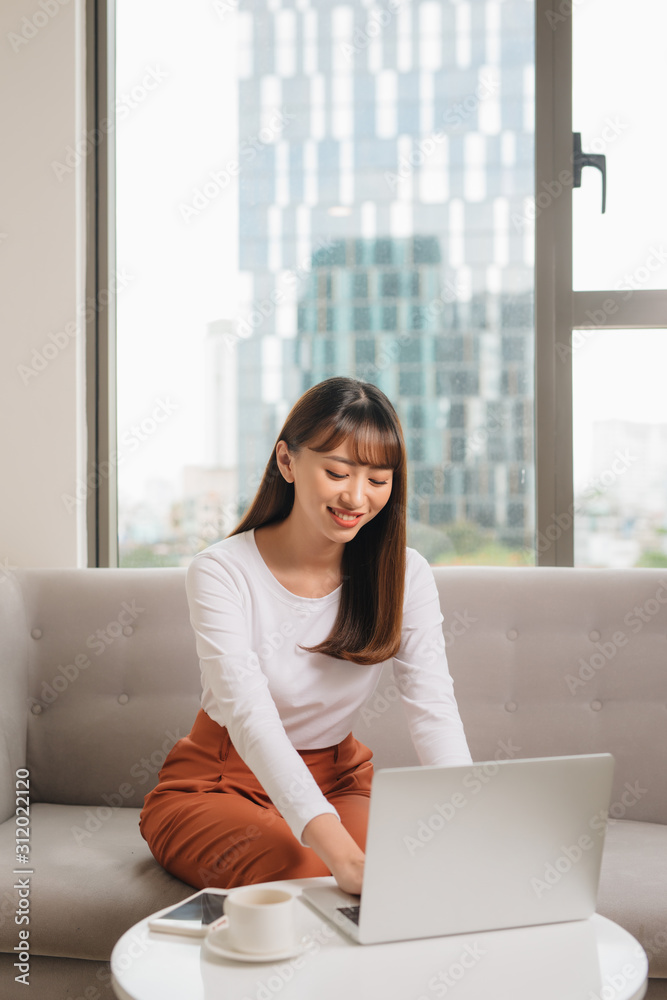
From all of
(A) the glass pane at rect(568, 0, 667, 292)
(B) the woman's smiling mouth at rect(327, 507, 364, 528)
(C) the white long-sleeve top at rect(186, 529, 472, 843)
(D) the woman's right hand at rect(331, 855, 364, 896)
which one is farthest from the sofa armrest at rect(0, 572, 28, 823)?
(A) the glass pane at rect(568, 0, 667, 292)

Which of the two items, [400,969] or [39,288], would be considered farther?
[39,288]

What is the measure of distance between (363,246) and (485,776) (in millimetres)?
1727

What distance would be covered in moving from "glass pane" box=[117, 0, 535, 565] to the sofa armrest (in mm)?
508

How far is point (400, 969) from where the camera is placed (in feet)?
2.87

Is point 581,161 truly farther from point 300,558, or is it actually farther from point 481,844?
point 481,844

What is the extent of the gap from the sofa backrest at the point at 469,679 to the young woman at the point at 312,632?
335 mm

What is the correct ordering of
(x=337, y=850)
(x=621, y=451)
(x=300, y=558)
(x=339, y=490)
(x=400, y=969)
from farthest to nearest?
(x=621, y=451)
(x=300, y=558)
(x=339, y=490)
(x=337, y=850)
(x=400, y=969)

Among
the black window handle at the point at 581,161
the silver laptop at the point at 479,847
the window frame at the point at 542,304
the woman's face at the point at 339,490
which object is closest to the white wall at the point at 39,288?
the window frame at the point at 542,304

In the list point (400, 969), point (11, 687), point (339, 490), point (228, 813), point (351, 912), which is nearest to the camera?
point (400, 969)

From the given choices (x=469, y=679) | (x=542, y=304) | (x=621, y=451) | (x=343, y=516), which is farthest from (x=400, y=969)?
(x=542, y=304)

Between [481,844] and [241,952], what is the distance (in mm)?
268

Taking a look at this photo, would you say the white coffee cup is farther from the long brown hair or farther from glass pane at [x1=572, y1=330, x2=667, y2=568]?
glass pane at [x1=572, y1=330, x2=667, y2=568]

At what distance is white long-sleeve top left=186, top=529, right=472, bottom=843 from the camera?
1.35 meters

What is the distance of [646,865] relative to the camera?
1.48 m
